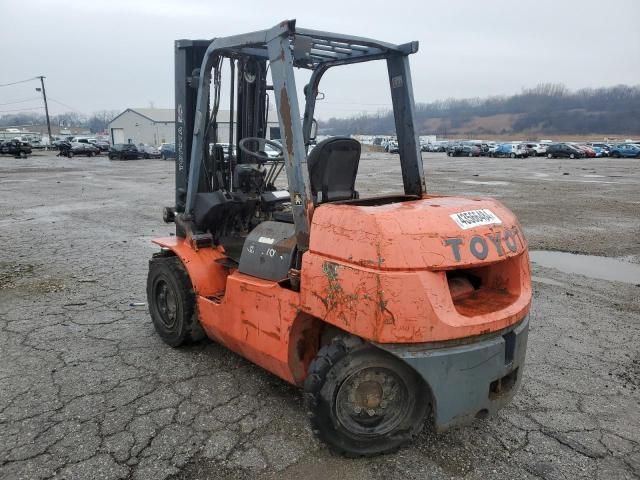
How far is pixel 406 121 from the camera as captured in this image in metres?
4.18

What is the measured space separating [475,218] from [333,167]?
1123 mm

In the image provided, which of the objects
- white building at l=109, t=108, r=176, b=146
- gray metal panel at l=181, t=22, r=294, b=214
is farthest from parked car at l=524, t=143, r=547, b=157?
gray metal panel at l=181, t=22, r=294, b=214

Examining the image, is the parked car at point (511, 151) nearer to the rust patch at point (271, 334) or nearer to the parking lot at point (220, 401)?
the parking lot at point (220, 401)

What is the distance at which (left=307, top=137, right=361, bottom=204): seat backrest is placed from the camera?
364 cm

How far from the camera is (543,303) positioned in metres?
6.00

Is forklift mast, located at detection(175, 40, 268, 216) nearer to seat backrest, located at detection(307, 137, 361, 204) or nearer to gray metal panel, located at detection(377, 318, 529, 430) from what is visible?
seat backrest, located at detection(307, 137, 361, 204)

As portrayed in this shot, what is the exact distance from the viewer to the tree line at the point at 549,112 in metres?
102

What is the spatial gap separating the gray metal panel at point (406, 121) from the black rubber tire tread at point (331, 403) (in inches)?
65.0

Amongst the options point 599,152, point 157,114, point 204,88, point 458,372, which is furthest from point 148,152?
point 458,372

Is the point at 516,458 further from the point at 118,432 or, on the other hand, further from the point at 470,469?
the point at 118,432

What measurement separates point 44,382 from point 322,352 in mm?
2415

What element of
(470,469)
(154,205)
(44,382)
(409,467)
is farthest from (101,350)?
(154,205)

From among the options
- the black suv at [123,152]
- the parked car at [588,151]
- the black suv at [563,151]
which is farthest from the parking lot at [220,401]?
the parked car at [588,151]

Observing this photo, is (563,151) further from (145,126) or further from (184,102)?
(145,126)
